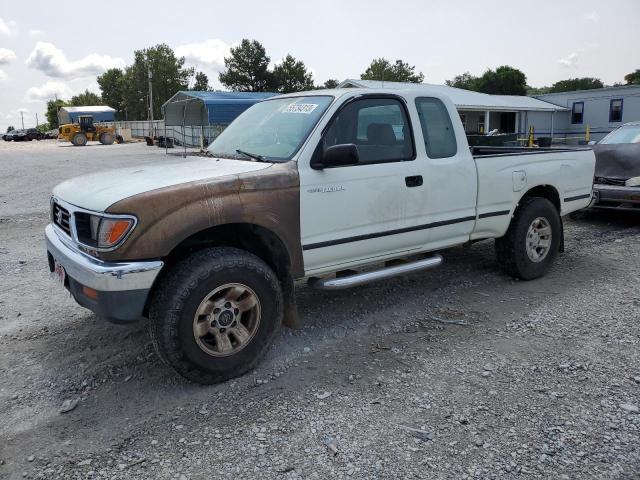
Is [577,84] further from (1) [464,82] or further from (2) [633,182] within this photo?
(2) [633,182]

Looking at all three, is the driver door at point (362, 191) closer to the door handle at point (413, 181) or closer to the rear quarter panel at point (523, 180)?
the door handle at point (413, 181)

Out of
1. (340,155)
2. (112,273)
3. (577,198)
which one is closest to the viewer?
(112,273)

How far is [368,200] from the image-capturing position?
4.07m

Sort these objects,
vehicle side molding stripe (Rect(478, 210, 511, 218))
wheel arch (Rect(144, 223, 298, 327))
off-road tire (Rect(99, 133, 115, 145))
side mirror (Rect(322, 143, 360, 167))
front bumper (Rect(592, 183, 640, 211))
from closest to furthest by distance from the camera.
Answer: wheel arch (Rect(144, 223, 298, 327))
side mirror (Rect(322, 143, 360, 167))
vehicle side molding stripe (Rect(478, 210, 511, 218))
front bumper (Rect(592, 183, 640, 211))
off-road tire (Rect(99, 133, 115, 145))

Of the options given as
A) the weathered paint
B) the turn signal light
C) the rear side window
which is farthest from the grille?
the rear side window

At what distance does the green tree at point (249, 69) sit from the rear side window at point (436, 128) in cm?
6830

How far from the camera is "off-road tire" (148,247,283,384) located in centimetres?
325

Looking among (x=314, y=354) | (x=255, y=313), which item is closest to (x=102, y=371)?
(x=255, y=313)

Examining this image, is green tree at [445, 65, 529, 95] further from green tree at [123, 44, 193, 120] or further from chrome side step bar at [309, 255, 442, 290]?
chrome side step bar at [309, 255, 442, 290]

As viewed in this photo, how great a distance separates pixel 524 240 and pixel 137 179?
3.74 metres

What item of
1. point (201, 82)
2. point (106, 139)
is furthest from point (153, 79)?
point (106, 139)

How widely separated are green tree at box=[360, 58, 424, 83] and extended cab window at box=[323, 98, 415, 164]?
68.3 meters

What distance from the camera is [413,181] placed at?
171 inches

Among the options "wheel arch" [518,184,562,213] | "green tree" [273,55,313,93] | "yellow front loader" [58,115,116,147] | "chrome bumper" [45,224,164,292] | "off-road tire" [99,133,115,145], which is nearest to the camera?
"chrome bumper" [45,224,164,292]
